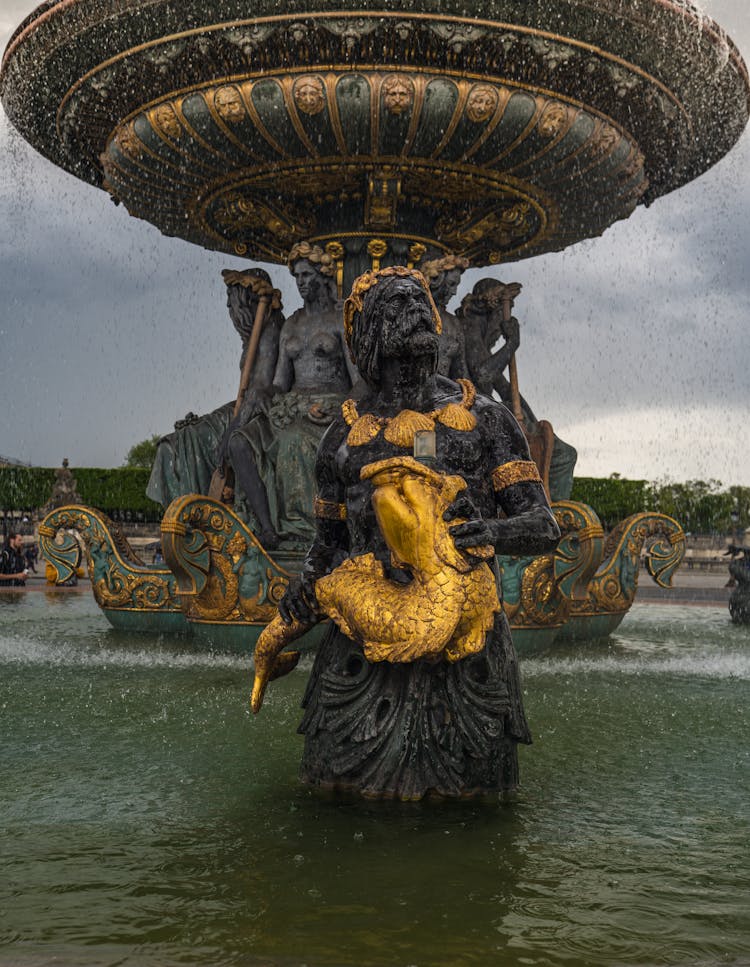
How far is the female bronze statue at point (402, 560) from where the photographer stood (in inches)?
120

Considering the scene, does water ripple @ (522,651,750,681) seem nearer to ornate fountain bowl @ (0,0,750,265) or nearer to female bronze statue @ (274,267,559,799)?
female bronze statue @ (274,267,559,799)

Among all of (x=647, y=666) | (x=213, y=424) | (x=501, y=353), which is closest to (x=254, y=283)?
Answer: (x=213, y=424)

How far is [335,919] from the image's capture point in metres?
2.13

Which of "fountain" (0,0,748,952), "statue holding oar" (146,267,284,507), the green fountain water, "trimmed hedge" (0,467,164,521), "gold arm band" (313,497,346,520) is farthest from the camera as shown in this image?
"trimmed hedge" (0,467,164,521)

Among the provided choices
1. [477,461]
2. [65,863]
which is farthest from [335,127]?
[65,863]

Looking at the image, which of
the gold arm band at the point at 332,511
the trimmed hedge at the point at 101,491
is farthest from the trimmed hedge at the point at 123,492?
the gold arm band at the point at 332,511

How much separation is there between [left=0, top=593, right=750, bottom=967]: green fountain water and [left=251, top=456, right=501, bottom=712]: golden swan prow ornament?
0.51 m

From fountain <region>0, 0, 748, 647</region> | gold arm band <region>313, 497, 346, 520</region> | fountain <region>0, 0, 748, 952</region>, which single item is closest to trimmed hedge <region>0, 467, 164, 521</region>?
fountain <region>0, 0, 748, 952</region>

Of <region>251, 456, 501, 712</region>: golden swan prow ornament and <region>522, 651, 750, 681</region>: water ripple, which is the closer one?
<region>251, 456, 501, 712</region>: golden swan prow ornament

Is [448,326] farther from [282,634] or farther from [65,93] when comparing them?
[282,634]

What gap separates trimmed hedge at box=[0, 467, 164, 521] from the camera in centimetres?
3525

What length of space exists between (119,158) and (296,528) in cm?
312

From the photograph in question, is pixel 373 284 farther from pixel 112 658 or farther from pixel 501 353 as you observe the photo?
pixel 501 353

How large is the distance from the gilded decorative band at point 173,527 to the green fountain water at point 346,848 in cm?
179
